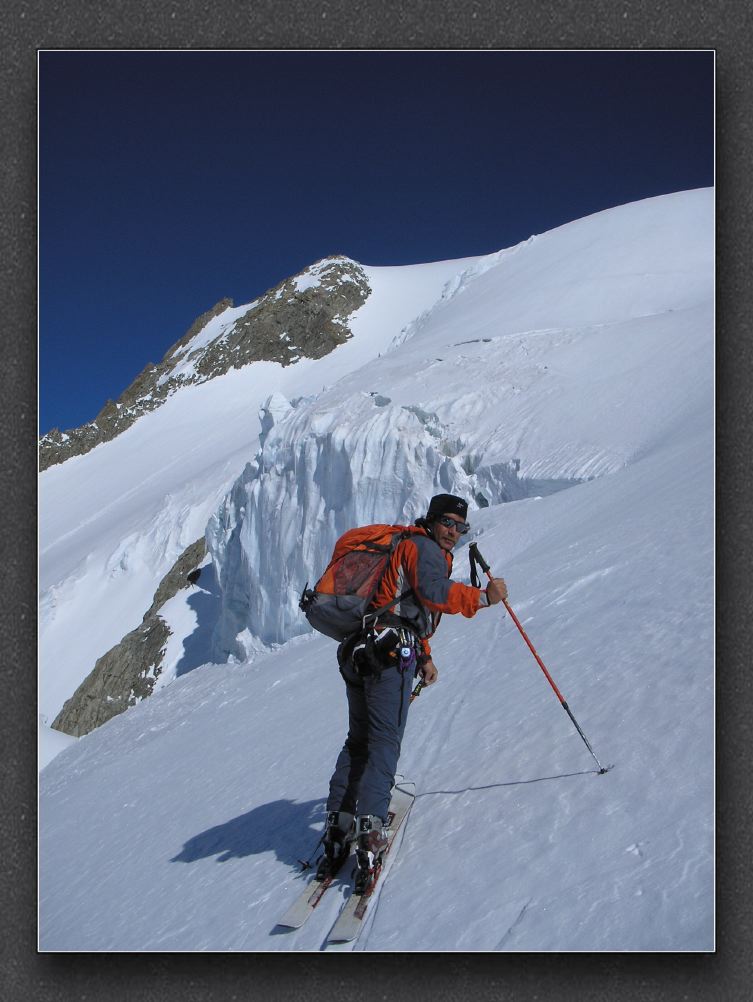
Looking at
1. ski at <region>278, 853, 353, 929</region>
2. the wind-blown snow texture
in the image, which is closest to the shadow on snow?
the wind-blown snow texture

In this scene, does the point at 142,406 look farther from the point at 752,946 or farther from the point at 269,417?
the point at 752,946

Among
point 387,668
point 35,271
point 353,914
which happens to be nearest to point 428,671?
point 387,668

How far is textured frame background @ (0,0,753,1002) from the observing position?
3832mm

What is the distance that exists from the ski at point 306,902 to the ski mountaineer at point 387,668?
27mm

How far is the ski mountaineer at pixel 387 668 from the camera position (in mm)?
2869

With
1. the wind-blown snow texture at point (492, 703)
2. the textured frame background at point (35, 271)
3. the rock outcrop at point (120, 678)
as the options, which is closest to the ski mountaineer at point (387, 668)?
the wind-blown snow texture at point (492, 703)

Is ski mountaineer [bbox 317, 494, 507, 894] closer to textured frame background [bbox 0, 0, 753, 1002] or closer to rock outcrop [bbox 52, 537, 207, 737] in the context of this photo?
textured frame background [bbox 0, 0, 753, 1002]

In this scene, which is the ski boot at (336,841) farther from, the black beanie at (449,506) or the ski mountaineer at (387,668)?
the black beanie at (449,506)

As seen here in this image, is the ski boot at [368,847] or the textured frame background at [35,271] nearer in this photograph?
the ski boot at [368,847]

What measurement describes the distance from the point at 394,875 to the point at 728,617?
7.05 ft

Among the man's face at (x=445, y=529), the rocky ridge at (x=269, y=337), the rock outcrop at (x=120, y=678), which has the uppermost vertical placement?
the rocky ridge at (x=269, y=337)

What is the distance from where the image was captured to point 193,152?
5359 millimetres

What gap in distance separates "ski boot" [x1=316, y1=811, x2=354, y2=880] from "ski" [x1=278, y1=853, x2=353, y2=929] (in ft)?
0.07

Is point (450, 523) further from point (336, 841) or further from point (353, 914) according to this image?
point (353, 914)
